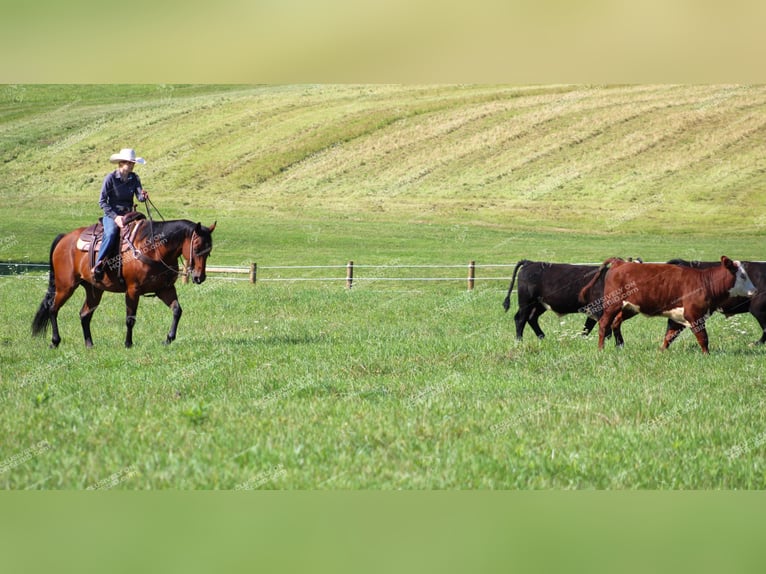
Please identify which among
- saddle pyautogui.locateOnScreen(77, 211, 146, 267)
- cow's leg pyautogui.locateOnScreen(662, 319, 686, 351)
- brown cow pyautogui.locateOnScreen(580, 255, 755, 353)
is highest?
saddle pyautogui.locateOnScreen(77, 211, 146, 267)

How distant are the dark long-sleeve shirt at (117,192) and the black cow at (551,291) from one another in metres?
6.20

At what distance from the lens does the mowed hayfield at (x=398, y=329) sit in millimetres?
5625

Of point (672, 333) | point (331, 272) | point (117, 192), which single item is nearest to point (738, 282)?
point (672, 333)

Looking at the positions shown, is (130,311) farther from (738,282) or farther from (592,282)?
(738,282)

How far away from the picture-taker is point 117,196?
482 inches

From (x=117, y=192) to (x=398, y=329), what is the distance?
5.44 m

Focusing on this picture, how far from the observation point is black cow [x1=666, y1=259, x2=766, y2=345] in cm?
1484

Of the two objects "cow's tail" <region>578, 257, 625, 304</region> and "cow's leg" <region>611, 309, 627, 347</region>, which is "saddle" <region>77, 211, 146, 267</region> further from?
"cow's leg" <region>611, 309, 627, 347</region>

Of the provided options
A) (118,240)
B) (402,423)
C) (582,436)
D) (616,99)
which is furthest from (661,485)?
(616,99)

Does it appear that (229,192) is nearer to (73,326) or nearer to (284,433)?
(73,326)

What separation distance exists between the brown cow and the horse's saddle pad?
272 inches

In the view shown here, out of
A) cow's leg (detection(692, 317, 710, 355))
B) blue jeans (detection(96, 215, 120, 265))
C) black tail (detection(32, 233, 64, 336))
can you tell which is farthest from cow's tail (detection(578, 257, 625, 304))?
black tail (detection(32, 233, 64, 336))

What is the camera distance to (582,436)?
654cm

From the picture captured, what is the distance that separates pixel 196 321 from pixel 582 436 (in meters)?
11.5
